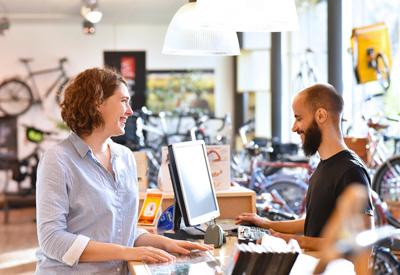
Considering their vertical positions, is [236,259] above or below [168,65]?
below

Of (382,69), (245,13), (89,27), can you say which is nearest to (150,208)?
(245,13)

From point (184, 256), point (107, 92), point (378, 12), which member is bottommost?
point (184, 256)

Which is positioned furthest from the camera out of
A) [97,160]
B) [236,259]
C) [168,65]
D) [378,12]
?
[168,65]

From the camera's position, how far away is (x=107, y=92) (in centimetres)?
233

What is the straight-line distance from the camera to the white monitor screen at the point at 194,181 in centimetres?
247

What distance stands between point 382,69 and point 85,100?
420 centimetres

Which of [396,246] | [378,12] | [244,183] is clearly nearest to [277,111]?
[378,12]

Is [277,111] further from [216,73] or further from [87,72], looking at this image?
[87,72]

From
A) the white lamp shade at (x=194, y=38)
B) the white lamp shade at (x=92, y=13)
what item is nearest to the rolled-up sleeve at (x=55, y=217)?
the white lamp shade at (x=194, y=38)

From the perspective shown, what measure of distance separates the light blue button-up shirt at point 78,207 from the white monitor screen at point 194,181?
0.21m

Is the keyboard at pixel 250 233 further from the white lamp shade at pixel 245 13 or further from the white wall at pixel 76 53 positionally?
the white wall at pixel 76 53

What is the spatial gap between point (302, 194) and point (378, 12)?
2.84m

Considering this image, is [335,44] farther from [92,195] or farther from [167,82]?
[167,82]

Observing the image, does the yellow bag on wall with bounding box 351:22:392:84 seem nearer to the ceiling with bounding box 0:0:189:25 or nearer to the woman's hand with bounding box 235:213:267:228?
the woman's hand with bounding box 235:213:267:228
